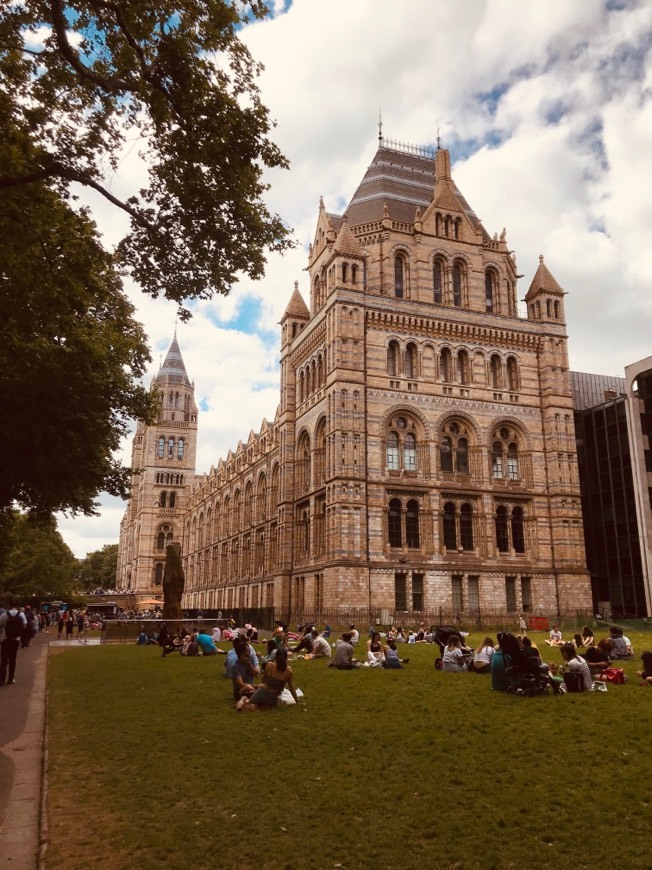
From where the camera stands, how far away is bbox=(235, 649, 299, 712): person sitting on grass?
44.3ft

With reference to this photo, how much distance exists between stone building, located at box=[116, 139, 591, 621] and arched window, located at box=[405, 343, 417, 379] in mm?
130

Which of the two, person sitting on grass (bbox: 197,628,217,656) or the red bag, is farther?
person sitting on grass (bbox: 197,628,217,656)

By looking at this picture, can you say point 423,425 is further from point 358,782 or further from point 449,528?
point 358,782

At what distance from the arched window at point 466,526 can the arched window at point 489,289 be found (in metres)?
14.6

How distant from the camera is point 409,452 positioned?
1692 inches

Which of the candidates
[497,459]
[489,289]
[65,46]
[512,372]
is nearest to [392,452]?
[497,459]

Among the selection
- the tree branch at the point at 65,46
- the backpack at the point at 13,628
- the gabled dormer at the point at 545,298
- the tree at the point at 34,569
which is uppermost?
the gabled dormer at the point at 545,298

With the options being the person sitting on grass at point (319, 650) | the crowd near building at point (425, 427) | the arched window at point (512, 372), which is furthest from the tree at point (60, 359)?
the arched window at point (512, 372)

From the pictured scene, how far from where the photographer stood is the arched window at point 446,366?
44822 millimetres

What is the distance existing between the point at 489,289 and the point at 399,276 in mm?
7075

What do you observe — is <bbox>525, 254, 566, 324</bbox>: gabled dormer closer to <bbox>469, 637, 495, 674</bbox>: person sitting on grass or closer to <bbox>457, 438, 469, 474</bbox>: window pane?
<bbox>457, 438, 469, 474</bbox>: window pane

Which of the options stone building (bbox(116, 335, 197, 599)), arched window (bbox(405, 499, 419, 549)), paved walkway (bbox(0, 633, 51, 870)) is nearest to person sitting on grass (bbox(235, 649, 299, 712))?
paved walkway (bbox(0, 633, 51, 870))

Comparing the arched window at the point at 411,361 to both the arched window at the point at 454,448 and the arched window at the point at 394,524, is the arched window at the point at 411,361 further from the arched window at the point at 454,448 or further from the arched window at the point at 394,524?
the arched window at the point at 394,524

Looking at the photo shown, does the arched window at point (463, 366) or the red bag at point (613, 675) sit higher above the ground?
the arched window at point (463, 366)
